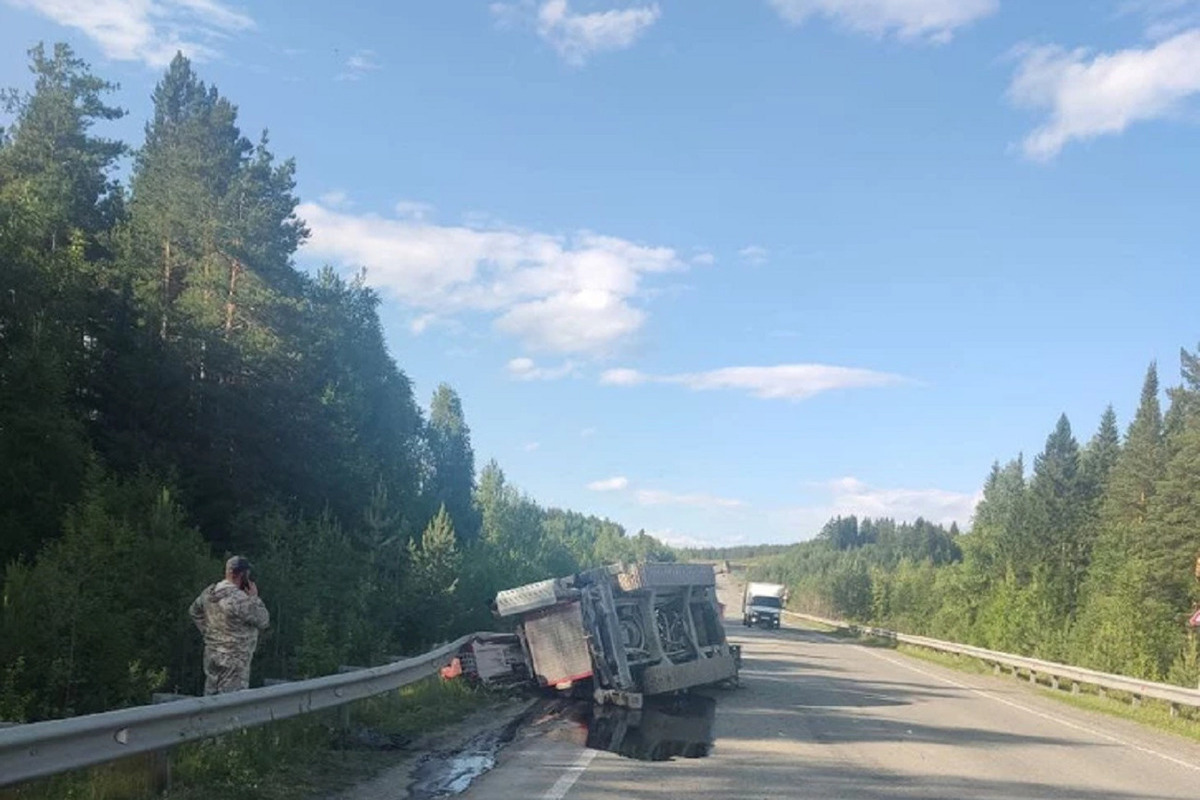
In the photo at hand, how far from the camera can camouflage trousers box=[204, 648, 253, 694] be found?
871cm

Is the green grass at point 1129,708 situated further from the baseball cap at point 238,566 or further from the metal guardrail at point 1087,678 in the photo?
the baseball cap at point 238,566

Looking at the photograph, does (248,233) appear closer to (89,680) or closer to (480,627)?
(480,627)

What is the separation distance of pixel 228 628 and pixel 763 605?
60466mm

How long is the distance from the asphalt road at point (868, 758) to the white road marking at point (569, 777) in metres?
0.01

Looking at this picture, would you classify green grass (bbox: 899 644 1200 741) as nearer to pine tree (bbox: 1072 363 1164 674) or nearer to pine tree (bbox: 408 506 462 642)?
pine tree (bbox: 1072 363 1164 674)

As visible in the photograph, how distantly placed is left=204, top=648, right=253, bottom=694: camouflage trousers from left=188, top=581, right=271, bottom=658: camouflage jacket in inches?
1.6

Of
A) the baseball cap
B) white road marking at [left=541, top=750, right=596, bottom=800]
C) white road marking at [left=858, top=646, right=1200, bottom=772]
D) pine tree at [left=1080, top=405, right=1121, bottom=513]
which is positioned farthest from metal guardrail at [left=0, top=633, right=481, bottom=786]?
pine tree at [left=1080, top=405, right=1121, bottom=513]

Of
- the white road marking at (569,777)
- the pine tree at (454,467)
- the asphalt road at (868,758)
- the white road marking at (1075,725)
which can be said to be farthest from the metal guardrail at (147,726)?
the pine tree at (454,467)

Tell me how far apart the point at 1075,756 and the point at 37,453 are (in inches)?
821

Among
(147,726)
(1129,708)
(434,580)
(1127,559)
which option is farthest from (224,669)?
(1127,559)

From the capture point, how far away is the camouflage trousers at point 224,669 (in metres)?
8.71

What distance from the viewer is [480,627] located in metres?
24.4

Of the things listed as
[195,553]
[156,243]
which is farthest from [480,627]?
[156,243]

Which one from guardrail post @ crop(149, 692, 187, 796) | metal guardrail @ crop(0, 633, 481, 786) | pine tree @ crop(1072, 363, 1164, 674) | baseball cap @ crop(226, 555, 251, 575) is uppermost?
pine tree @ crop(1072, 363, 1164, 674)
